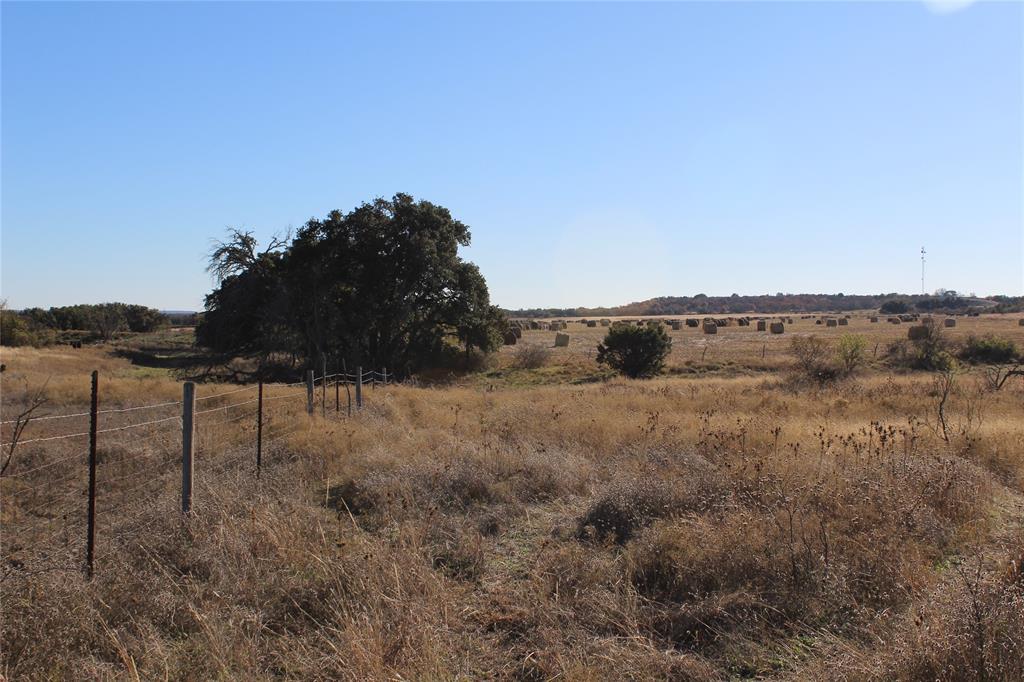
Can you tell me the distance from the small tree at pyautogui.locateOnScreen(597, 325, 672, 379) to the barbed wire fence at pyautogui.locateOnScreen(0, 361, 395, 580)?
18534 millimetres

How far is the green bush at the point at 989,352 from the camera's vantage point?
106 feet

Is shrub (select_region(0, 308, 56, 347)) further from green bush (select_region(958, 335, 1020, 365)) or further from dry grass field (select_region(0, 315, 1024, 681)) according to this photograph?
green bush (select_region(958, 335, 1020, 365))

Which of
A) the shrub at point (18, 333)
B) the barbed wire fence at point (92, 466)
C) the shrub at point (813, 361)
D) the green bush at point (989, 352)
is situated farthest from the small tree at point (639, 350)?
the shrub at point (18, 333)

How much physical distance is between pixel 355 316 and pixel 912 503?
90.3ft

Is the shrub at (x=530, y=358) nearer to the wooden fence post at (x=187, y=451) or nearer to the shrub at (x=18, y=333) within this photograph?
the wooden fence post at (x=187, y=451)

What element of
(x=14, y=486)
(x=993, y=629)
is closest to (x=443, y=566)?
(x=993, y=629)

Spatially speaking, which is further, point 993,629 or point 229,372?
point 229,372

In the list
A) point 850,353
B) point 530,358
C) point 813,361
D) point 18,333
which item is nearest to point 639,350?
point 813,361

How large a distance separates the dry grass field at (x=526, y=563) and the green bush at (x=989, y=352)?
90.3 feet

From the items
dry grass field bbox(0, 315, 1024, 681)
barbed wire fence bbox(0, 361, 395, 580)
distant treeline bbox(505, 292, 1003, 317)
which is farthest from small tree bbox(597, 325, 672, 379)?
distant treeline bbox(505, 292, 1003, 317)

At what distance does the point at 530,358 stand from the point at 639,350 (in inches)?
313

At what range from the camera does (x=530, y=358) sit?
37.2m

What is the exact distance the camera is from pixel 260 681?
11.7 ft

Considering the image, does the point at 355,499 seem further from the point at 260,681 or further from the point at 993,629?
the point at 993,629
